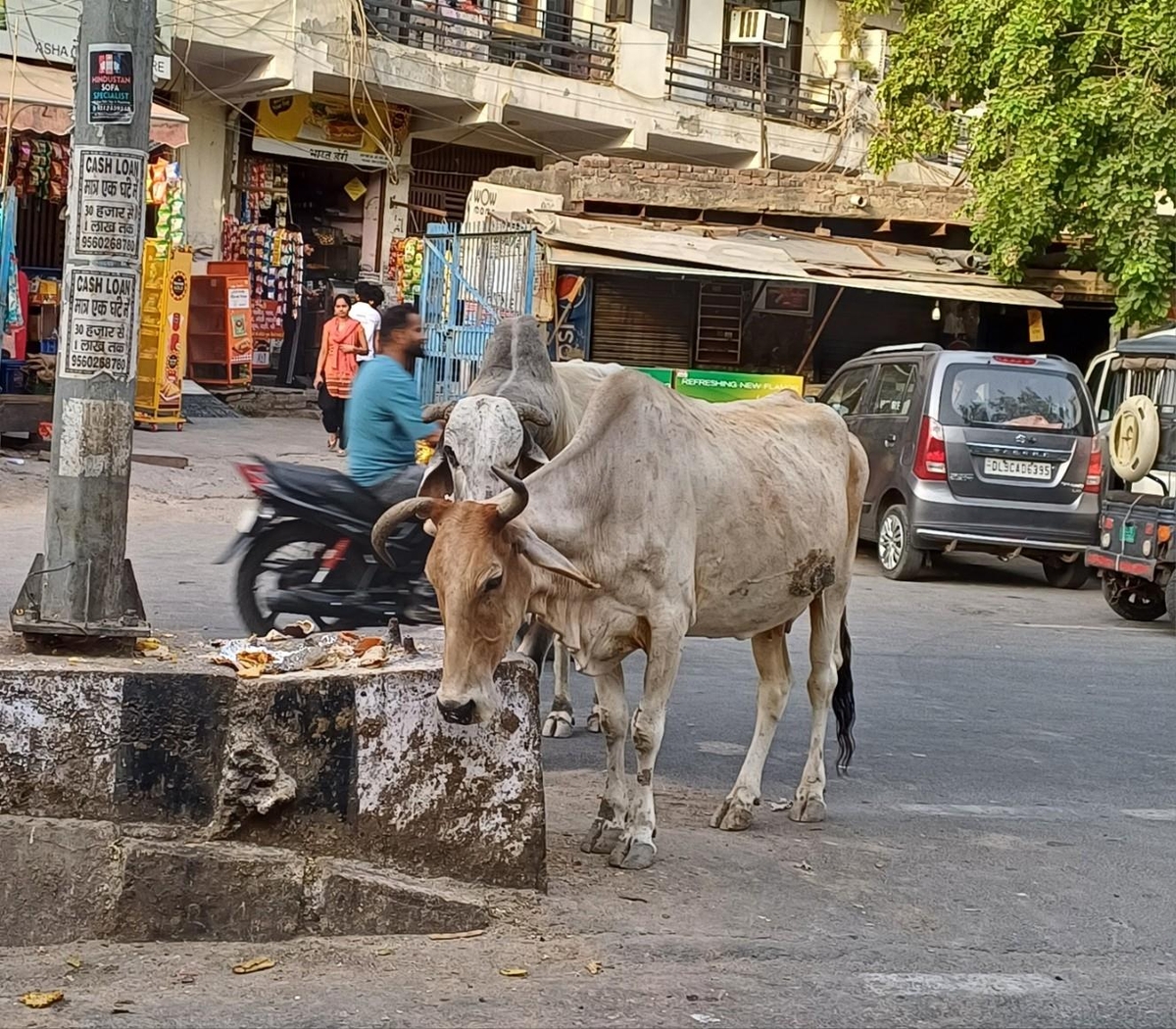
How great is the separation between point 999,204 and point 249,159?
31.6ft

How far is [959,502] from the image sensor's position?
13828 millimetres

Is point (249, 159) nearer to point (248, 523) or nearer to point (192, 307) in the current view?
point (192, 307)

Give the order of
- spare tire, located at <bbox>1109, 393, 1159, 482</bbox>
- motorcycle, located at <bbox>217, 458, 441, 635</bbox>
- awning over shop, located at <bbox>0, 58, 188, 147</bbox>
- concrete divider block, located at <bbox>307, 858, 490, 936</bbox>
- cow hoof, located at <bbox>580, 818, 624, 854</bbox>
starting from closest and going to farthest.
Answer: concrete divider block, located at <bbox>307, 858, 490, 936</bbox>
cow hoof, located at <bbox>580, 818, 624, 854</bbox>
motorcycle, located at <bbox>217, 458, 441, 635</bbox>
spare tire, located at <bbox>1109, 393, 1159, 482</bbox>
awning over shop, located at <bbox>0, 58, 188, 147</bbox>

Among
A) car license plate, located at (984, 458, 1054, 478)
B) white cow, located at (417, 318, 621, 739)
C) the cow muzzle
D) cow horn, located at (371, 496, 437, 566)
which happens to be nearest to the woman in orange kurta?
car license plate, located at (984, 458, 1054, 478)

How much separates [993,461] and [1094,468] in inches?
34.8

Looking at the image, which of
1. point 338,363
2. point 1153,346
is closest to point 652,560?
point 1153,346

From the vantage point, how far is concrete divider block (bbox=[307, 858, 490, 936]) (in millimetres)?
4691

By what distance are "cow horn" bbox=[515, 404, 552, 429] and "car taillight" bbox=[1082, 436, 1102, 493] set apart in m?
7.90

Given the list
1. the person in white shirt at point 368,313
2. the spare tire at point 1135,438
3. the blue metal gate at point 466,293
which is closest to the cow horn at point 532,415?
the spare tire at point 1135,438

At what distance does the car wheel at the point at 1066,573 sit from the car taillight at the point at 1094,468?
0.85 m

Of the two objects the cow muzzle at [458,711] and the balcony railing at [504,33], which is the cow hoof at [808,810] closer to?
the cow muzzle at [458,711]

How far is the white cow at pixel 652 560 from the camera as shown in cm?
501

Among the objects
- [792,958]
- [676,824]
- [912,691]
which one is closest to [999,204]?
[912,691]

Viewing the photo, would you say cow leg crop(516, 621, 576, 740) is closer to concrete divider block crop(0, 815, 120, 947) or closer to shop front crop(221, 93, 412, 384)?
concrete divider block crop(0, 815, 120, 947)
